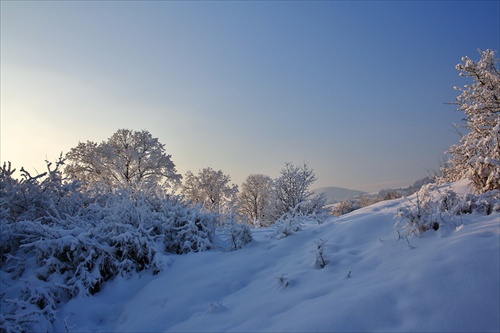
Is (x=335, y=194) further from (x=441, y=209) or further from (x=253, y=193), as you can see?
(x=441, y=209)

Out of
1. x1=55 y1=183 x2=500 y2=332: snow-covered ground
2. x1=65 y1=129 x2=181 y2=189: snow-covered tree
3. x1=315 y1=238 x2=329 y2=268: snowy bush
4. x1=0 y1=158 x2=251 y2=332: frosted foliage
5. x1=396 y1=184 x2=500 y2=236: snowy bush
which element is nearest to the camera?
x1=55 y1=183 x2=500 y2=332: snow-covered ground

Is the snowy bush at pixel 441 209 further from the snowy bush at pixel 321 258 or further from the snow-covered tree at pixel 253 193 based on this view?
the snow-covered tree at pixel 253 193

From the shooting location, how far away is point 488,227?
330cm

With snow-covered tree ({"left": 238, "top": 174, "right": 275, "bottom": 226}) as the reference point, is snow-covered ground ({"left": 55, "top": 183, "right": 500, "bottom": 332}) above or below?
below

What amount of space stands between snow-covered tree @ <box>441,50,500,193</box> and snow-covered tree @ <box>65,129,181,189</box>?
1818 cm

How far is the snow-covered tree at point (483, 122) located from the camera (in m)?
4.70

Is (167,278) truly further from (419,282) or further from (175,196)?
(419,282)

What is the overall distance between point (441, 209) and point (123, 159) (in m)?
21.9

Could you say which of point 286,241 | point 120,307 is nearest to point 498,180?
point 286,241

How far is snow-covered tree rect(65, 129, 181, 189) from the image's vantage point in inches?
843

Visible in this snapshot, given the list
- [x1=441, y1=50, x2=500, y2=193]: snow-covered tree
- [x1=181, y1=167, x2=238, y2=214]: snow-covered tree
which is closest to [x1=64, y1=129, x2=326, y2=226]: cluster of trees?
[x1=181, y1=167, x2=238, y2=214]: snow-covered tree

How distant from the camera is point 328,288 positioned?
129 inches

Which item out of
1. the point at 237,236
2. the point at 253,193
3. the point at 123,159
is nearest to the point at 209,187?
the point at 253,193

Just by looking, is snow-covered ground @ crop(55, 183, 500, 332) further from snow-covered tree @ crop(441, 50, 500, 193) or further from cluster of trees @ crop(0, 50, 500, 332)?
snow-covered tree @ crop(441, 50, 500, 193)
